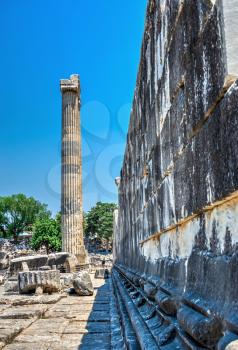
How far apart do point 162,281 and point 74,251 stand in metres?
20.9

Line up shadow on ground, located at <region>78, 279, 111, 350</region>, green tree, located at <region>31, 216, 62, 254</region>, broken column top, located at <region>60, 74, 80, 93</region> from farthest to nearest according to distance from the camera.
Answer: green tree, located at <region>31, 216, 62, 254</region> < broken column top, located at <region>60, 74, 80, 93</region> < shadow on ground, located at <region>78, 279, 111, 350</region>

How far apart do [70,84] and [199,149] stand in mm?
23583

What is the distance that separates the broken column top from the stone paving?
1902 centimetres

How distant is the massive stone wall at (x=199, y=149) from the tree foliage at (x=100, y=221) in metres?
63.7

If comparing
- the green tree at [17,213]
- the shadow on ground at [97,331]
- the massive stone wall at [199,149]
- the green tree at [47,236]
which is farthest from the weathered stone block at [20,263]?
the green tree at [17,213]

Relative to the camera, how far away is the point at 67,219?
2383cm

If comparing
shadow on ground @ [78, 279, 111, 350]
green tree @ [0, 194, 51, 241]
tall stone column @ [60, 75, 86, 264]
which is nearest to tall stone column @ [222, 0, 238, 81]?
shadow on ground @ [78, 279, 111, 350]

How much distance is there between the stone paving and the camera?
12.7ft

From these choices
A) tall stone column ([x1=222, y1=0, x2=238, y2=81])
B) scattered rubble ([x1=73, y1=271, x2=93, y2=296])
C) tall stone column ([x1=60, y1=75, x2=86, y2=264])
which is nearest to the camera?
tall stone column ([x1=222, y1=0, x2=238, y2=81])

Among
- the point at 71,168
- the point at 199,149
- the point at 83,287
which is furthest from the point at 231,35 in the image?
the point at 71,168

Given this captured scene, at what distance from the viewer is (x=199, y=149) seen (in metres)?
1.82

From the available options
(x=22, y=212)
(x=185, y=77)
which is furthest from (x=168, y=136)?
(x=22, y=212)

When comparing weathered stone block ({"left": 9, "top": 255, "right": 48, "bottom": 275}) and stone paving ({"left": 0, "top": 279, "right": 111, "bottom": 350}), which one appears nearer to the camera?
stone paving ({"left": 0, "top": 279, "right": 111, "bottom": 350})

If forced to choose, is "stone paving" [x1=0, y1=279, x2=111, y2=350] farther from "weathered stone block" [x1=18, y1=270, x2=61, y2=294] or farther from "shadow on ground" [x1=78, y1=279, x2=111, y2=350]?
"weathered stone block" [x1=18, y1=270, x2=61, y2=294]
